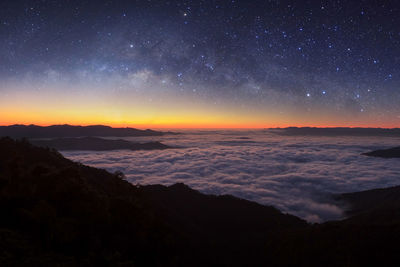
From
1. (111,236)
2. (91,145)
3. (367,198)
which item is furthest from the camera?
(91,145)

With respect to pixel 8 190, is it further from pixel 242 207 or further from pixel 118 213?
pixel 242 207

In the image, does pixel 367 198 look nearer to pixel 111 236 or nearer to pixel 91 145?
pixel 111 236

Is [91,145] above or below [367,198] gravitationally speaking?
above

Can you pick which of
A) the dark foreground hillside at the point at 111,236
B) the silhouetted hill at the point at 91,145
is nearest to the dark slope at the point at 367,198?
the dark foreground hillside at the point at 111,236

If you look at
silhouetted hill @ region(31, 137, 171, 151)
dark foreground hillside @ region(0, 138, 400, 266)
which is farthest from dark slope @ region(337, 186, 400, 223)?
silhouetted hill @ region(31, 137, 171, 151)


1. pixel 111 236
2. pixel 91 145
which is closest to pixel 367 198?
pixel 111 236

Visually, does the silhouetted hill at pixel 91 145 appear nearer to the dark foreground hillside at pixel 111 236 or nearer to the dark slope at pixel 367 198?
the dark slope at pixel 367 198

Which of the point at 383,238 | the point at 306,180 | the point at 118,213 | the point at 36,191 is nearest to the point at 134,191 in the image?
the point at 118,213

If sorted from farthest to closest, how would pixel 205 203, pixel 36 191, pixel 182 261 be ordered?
pixel 205 203, pixel 182 261, pixel 36 191
